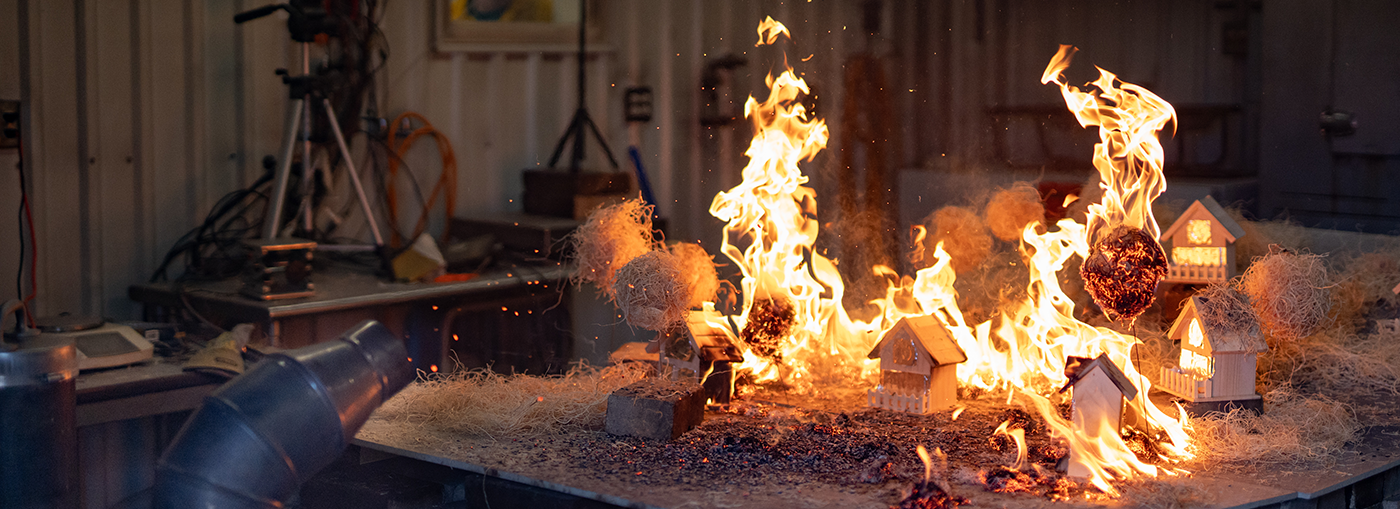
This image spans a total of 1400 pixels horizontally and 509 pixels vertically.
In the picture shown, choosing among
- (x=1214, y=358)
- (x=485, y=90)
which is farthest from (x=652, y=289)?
(x=485, y=90)

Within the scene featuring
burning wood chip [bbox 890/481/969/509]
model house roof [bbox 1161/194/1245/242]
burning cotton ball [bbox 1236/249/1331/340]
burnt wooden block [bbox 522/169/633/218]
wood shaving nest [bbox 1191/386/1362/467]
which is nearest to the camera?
burning wood chip [bbox 890/481/969/509]

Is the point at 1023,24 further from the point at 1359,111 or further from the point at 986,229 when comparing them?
the point at 986,229

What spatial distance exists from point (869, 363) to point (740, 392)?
1.79 feet

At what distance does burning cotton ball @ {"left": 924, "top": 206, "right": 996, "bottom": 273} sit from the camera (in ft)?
12.5

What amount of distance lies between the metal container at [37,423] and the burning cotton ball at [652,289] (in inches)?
52.3

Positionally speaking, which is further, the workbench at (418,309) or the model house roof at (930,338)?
the workbench at (418,309)

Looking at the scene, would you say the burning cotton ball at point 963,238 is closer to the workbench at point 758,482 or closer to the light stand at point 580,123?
the workbench at point 758,482

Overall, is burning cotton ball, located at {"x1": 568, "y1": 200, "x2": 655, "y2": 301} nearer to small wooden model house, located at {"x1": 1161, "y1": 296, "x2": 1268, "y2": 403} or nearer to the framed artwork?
small wooden model house, located at {"x1": 1161, "y1": 296, "x2": 1268, "y2": 403}

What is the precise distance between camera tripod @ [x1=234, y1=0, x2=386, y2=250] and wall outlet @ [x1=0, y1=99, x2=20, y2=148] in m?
0.78

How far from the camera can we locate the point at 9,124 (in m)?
3.63

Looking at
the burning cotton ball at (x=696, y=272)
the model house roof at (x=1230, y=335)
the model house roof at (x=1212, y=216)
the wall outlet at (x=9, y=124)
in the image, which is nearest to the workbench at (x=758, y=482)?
the model house roof at (x=1230, y=335)

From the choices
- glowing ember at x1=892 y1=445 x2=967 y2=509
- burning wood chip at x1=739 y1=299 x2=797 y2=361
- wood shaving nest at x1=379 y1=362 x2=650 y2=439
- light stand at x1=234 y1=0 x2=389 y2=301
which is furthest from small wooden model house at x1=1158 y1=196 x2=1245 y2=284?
light stand at x1=234 y1=0 x2=389 y2=301

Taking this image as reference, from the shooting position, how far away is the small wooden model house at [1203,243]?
10.5 ft

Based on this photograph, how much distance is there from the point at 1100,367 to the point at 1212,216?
1121mm
